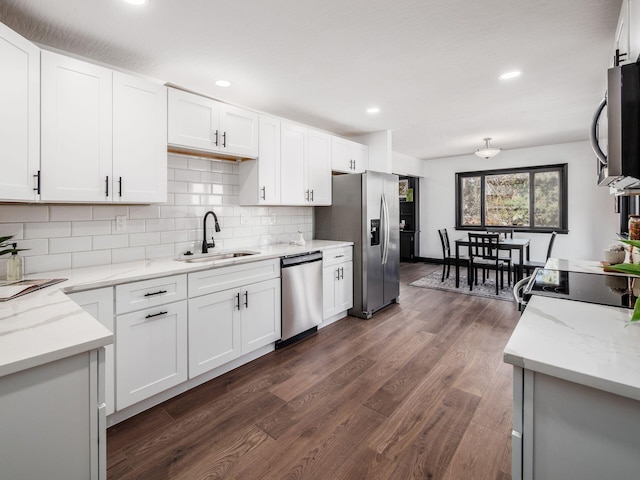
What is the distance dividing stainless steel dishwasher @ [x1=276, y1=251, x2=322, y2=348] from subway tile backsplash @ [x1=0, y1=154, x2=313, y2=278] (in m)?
0.68

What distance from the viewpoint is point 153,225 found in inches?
108

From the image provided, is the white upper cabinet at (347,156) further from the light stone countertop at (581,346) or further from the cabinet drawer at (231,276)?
the light stone countertop at (581,346)

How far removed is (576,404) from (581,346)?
18 cm

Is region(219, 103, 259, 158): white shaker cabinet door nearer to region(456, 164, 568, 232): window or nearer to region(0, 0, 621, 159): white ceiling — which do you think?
region(0, 0, 621, 159): white ceiling

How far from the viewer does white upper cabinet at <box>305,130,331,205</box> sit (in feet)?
12.6

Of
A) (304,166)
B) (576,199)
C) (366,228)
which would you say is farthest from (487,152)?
(304,166)

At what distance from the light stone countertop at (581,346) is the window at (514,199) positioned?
610 cm

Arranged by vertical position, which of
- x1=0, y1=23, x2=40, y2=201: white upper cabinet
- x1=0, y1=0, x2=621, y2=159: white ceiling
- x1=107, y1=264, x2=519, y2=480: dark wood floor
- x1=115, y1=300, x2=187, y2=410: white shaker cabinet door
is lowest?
x1=107, y1=264, x2=519, y2=480: dark wood floor

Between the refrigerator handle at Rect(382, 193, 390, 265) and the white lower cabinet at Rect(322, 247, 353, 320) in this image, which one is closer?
the white lower cabinet at Rect(322, 247, 353, 320)

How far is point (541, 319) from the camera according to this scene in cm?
117

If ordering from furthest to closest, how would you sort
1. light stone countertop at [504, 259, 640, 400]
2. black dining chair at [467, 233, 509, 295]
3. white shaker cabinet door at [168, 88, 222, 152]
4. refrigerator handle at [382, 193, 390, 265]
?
1. black dining chair at [467, 233, 509, 295]
2. refrigerator handle at [382, 193, 390, 265]
3. white shaker cabinet door at [168, 88, 222, 152]
4. light stone countertop at [504, 259, 640, 400]

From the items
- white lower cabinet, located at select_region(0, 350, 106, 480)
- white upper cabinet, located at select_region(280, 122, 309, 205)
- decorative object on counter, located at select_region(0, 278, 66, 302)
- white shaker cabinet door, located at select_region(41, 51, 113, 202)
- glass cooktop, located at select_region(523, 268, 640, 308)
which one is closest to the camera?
white lower cabinet, located at select_region(0, 350, 106, 480)

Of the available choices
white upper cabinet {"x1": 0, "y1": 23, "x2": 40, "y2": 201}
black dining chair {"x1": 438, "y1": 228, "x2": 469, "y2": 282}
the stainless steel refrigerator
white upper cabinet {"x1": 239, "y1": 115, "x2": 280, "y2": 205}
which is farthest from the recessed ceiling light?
white upper cabinet {"x1": 0, "y1": 23, "x2": 40, "y2": 201}

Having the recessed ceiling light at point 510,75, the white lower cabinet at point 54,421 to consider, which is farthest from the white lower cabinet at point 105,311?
the recessed ceiling light at point 510,75
